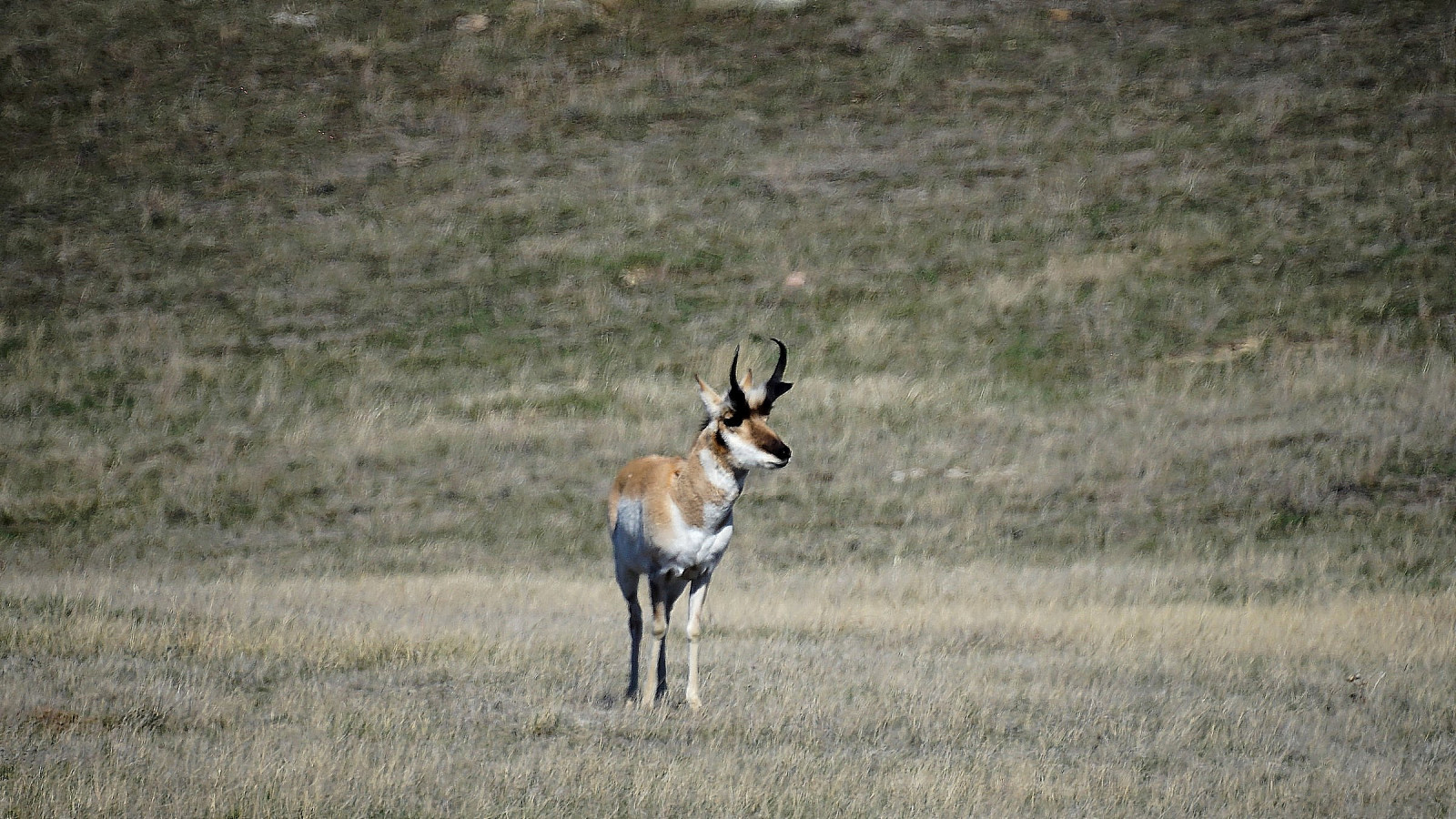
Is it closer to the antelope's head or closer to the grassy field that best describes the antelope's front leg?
the grassy field

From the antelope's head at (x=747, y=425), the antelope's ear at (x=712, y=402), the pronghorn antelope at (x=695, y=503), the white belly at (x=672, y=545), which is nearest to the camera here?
the antelope's head at (x=747, y=425)

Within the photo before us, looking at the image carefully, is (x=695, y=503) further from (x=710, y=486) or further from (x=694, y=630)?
(x=694, y=630)

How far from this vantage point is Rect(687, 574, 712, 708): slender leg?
966 cm

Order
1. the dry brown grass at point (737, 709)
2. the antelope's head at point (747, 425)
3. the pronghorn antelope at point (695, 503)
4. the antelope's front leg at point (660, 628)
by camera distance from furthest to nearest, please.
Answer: the antelope's front leg at point (660, 628) < the pronghorn antelope at point (695, 503) < the antelope's head at point (747, 425) < the dry brown grass at point (737, 709)

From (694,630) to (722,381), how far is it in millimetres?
15739

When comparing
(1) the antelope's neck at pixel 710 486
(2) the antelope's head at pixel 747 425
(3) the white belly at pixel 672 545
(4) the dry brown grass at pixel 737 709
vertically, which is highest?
(2) the antelope's head at pixel 747 425

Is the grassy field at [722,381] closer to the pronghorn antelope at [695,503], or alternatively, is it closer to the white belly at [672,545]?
the pronghorn antelope at [695,503]

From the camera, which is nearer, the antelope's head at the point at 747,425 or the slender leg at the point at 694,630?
the antelope's head at the point at 747,425

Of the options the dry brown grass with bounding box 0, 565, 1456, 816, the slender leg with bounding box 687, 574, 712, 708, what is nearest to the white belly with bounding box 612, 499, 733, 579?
the slender leg with bounding box 687, 574, 712, 708

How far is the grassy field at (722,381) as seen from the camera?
28.9 feet

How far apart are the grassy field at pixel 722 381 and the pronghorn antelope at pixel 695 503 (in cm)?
83

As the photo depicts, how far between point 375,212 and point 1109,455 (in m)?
20.2

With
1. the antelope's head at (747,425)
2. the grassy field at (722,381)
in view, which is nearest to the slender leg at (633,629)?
the grassy field at (722,381)

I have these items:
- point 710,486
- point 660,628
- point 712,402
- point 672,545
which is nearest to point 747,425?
point 712,402
